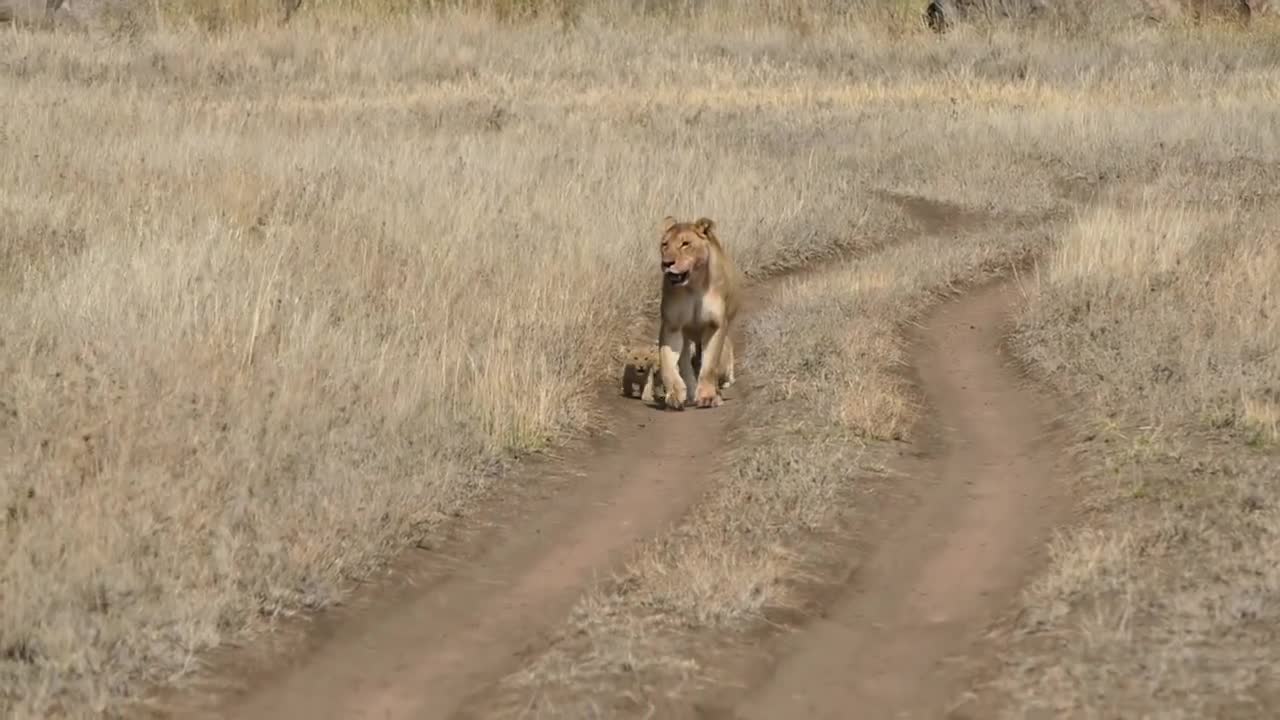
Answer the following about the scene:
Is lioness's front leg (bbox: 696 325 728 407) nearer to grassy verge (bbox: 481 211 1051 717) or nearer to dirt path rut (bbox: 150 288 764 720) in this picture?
grassy verge (bbox: 481 211 1051 717)

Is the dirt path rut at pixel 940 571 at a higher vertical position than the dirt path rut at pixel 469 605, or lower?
higher

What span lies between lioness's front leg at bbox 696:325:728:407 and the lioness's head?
1.10ft

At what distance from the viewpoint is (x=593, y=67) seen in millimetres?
29016

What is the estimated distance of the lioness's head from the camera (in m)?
10.1

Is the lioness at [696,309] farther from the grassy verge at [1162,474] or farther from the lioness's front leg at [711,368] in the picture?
the grassy verge at [1162,474]

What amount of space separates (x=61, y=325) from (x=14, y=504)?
234 centimetres

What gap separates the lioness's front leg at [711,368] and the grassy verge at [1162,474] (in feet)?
6.57

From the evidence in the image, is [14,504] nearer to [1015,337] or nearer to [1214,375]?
[1214,375]

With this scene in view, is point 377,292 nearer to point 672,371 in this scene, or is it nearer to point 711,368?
point 672,371

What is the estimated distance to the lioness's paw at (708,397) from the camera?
10.5m

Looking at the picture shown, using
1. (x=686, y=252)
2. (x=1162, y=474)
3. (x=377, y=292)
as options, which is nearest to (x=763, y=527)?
(x=1162, y=474)

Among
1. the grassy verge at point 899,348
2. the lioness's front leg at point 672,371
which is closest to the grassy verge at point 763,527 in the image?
the grassy verge at point 899,348

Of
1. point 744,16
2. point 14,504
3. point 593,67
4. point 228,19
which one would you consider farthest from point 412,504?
point 744,16

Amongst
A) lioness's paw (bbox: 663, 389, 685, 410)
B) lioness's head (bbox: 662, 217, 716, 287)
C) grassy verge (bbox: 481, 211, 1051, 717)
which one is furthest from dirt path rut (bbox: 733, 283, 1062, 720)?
lioness's head (bbox: 662, 217, 716, 287)
